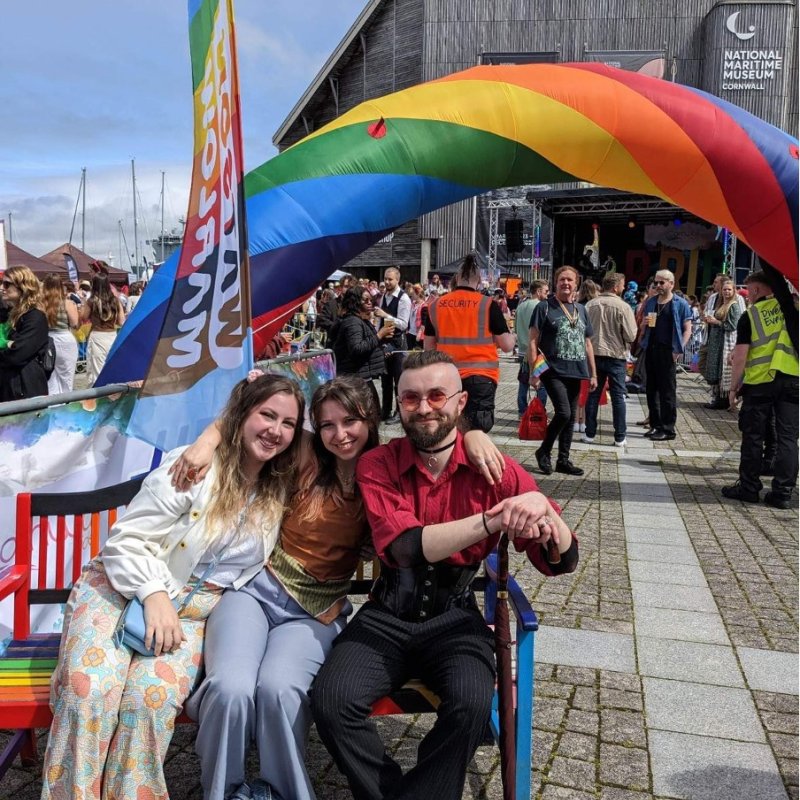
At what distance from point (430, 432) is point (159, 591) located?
38.7 inches

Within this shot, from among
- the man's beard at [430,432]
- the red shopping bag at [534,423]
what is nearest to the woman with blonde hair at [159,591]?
the man's beard at [430,432]

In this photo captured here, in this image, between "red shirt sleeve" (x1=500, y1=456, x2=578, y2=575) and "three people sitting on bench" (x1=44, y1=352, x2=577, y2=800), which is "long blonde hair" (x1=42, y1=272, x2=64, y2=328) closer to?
"three people sitting on bench" (x1=44, y1=352, x2=577, y2=800)

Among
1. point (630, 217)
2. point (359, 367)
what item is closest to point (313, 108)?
point (630, 217)

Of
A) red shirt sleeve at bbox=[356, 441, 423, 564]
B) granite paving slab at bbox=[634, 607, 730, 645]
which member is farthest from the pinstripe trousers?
granite paving slab at bbox=[634, 607, 730, 645]

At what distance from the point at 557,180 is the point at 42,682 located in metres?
4.33

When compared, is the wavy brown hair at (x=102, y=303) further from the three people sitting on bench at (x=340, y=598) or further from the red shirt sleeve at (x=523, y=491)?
the red shirt sleeve at (x=523, y=491)

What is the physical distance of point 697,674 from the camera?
3568 mm

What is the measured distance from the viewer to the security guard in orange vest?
679 cm

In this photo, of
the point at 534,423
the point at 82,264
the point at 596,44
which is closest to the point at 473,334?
the point at 534,423

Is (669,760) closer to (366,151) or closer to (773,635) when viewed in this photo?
(773,635)

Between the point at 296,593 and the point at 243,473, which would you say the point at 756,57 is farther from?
the point at 296,593

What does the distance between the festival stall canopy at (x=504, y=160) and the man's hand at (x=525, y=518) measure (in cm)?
232

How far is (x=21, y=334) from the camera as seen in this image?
21.6 ft

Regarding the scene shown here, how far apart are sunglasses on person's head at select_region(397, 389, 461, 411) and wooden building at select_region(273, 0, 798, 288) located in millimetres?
26037
